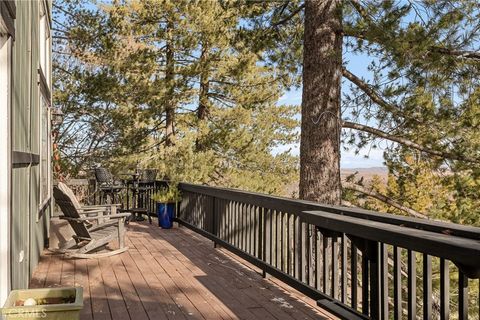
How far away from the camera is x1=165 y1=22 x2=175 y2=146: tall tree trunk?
13.1 meters

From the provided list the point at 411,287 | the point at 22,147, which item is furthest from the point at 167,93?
the point at 411,287

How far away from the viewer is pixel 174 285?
4.48m

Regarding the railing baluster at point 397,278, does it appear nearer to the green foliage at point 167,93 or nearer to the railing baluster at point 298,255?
the railing baluster at point 298,255

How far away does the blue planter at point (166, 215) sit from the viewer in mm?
8477

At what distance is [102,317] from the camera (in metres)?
3.56

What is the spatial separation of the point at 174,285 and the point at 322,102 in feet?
10.4

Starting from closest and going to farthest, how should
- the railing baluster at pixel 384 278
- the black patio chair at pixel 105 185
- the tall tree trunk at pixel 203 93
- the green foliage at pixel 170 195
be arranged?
the railing baluster at pixel 384 278
the green foliage at pixel 170 195
the black patio chair at pixel 105 185
the tall tree trunk at pixel 203 93

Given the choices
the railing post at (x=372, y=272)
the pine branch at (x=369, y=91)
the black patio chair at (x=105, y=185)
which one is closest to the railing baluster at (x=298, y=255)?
the railing post at (x=372, y=272)

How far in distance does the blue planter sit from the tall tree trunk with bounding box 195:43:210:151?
508 cm

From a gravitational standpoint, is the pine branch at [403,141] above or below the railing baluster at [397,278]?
above

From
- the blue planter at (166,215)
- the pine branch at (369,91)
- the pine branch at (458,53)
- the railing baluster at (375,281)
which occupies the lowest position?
the blue planter at (166,215)

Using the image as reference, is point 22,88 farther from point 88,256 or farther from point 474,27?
point 474,27

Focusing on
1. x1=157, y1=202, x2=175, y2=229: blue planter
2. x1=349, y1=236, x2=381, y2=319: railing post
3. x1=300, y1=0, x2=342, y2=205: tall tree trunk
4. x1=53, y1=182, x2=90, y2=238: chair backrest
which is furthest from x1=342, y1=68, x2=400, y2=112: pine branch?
x1=349, y1=236, x2=381, y2=319: railing post

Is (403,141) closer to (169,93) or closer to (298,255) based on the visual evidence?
(298,255)
